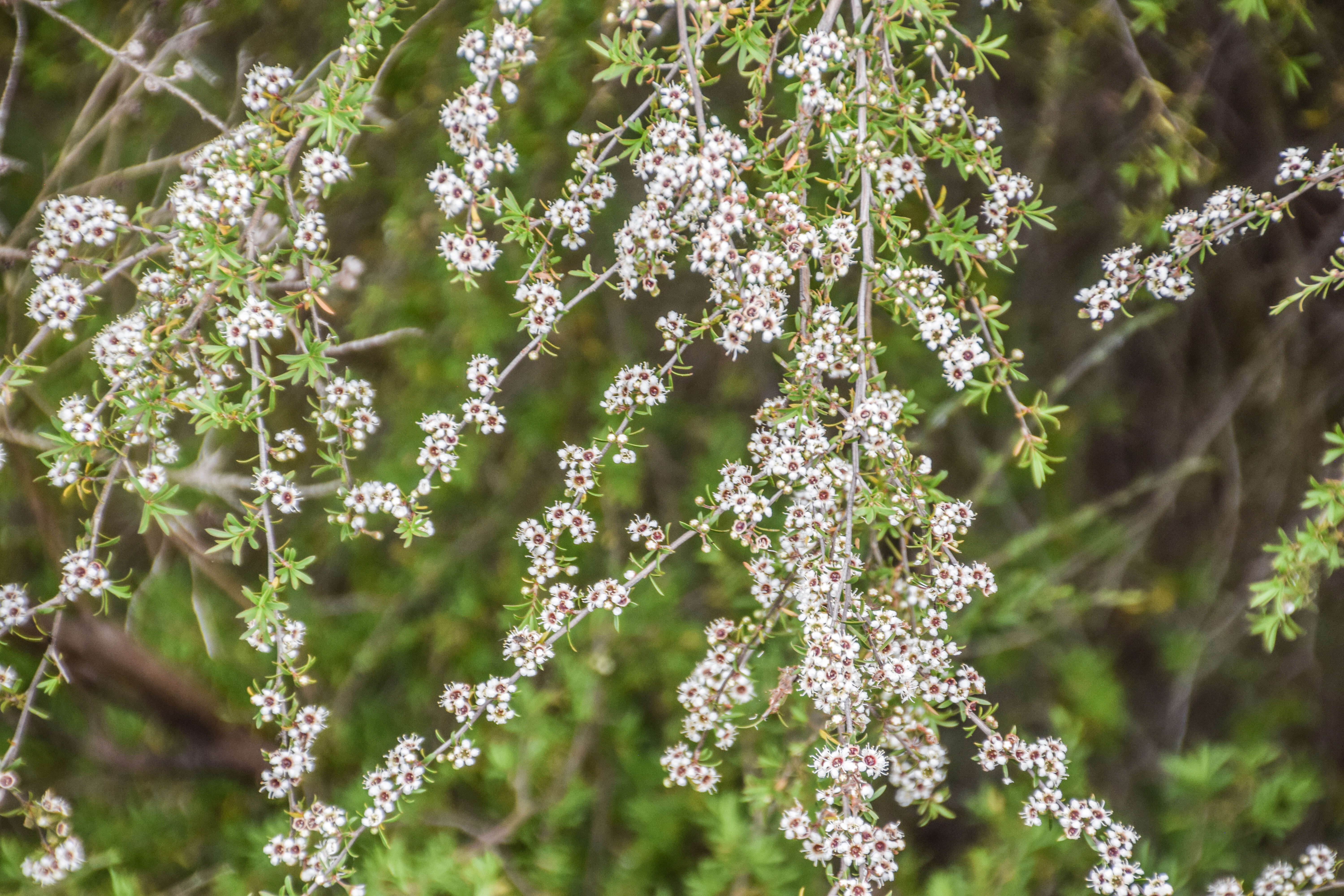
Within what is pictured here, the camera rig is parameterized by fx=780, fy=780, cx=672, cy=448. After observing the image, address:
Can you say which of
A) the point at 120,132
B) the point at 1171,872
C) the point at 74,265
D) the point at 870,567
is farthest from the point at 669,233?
the point at 1171,872

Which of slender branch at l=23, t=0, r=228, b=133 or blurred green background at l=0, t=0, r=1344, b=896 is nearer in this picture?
slender branch at l=23, t=0, r=228, b=133

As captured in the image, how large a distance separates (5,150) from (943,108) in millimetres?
2418

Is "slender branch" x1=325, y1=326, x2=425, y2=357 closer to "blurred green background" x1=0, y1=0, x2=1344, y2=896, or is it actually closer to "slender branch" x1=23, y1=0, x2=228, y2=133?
"blurred green background" x1=0, y1=0, x2=1344, y2=896

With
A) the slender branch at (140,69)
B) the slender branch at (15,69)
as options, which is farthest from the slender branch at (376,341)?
the slender branch at (15,69)

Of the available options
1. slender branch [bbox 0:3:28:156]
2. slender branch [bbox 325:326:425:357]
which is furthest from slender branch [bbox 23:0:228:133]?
slender branch [bbox 325:326:425:357]

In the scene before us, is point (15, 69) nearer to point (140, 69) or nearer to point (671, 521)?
point (140, 69)

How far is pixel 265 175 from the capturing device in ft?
3.71

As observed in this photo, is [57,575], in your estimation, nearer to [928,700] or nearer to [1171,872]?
[928,700]

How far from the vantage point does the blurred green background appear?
1.82m

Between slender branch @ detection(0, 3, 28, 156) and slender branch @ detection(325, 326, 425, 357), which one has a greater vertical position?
Result: slender branch @ detection(0, 3, 28, 156)

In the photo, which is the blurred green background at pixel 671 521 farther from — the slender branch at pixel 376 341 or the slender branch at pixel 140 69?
the slender branch at pixel 140 69

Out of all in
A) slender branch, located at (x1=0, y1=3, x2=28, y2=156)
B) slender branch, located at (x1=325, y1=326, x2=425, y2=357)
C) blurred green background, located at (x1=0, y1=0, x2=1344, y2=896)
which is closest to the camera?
slender branch, located at (x1=325, y1=326, x2=425, y2=357)

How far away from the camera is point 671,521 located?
2.16m

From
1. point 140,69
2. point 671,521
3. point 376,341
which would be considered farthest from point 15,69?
point 671,521
